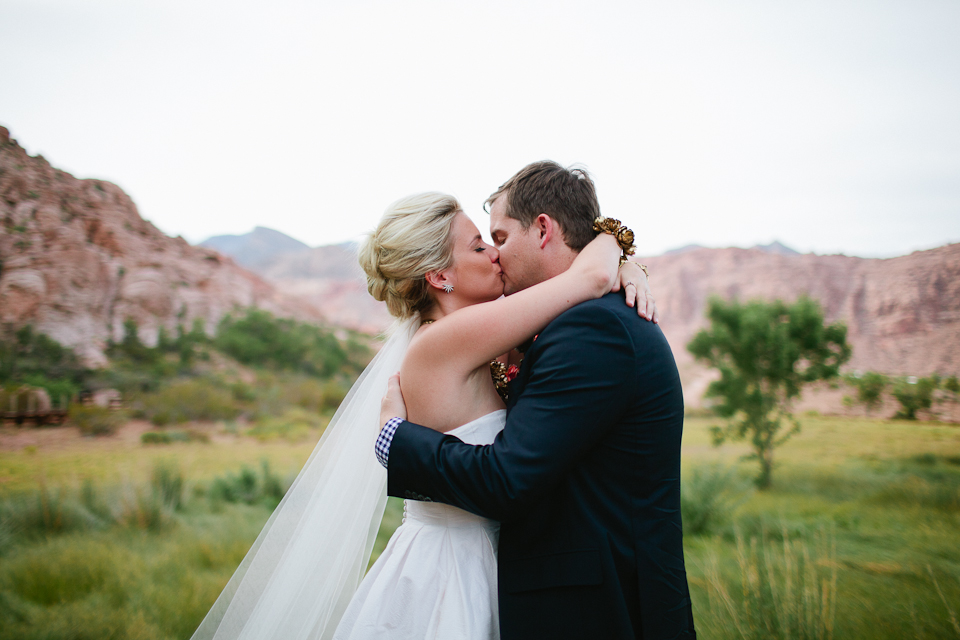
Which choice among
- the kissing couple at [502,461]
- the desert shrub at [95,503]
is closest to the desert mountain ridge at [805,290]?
the kissing couple at [502,461]

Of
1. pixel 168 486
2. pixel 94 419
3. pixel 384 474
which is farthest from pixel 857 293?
pixel 94 419

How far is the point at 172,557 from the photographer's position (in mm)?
6242

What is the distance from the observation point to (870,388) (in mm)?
15602

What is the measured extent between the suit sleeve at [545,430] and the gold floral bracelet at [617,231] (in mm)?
623

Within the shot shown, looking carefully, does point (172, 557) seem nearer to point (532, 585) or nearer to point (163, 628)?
point (163, 628)

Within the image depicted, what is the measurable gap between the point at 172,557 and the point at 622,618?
6.65 metres

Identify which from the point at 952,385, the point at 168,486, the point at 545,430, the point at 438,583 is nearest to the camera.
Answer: the point at 545,430

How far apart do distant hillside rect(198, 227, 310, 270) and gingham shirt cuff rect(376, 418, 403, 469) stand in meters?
67.3

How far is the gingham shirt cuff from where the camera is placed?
6.08 feet

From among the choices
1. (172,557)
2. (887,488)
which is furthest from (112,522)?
(887,488)

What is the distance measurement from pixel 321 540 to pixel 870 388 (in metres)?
18.5

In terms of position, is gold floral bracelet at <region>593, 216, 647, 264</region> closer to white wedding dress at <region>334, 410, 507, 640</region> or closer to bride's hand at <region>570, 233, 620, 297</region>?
bride's hand at <region>570, 233, 620, 297</region>

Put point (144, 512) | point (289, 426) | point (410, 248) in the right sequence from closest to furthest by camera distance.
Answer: point (410, 248), point (144, 512), point (289, 426)

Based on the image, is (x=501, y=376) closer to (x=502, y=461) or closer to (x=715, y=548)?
(x=502, y=461)
